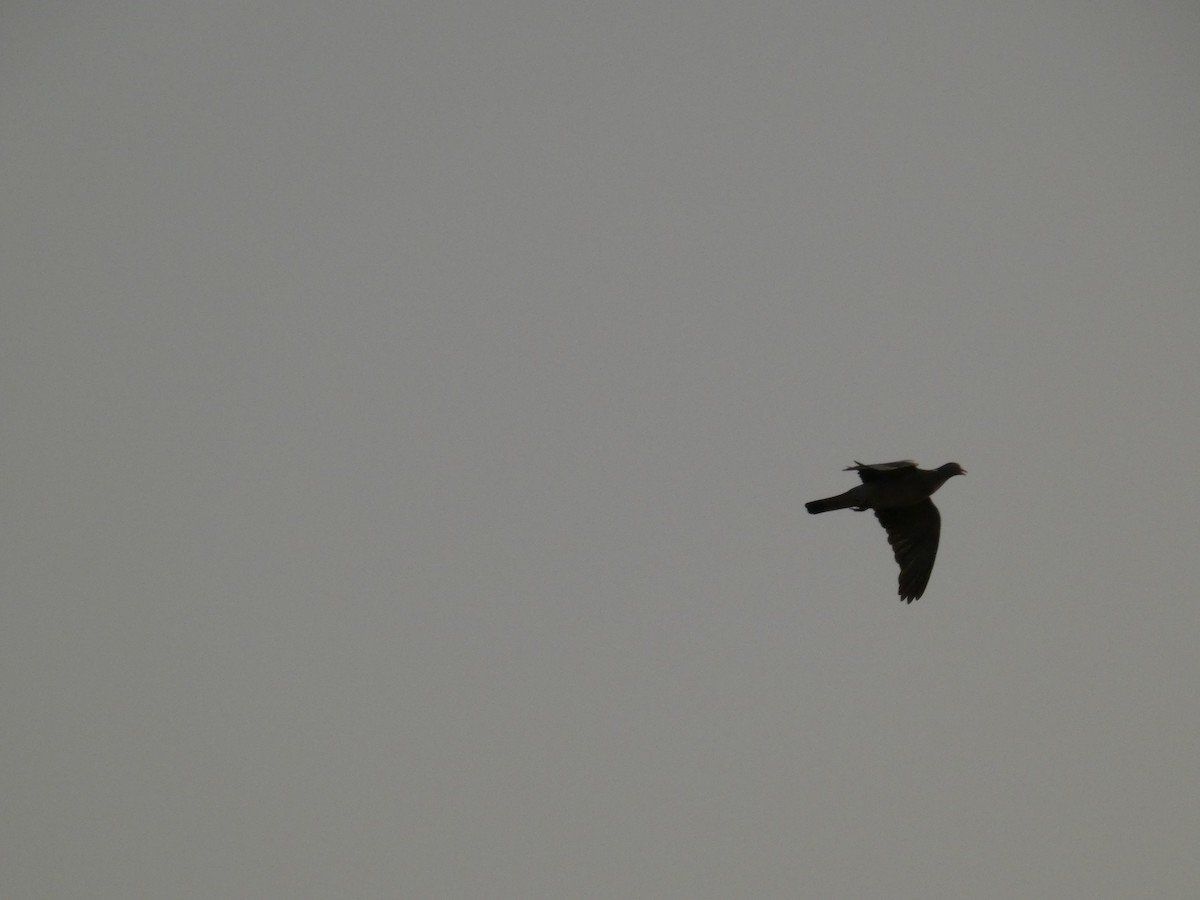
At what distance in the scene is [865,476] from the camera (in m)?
12.8

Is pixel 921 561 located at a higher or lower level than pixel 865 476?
lower

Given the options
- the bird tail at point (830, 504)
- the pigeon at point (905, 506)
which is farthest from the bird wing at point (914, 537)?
the bird tail at point (830, 504)

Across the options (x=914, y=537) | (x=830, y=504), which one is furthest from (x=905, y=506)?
(x=830, y=504)

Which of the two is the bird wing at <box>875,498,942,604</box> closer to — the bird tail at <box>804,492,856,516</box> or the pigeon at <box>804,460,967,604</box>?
the pigeon at <box>804,460,967,604</box>

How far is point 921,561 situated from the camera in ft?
43.9

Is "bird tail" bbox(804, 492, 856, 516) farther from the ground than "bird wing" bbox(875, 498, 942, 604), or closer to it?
farther from the ground

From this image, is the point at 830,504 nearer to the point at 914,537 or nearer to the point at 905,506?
the point at 905,506

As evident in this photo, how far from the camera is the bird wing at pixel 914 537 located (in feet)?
43.7

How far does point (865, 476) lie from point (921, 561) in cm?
144

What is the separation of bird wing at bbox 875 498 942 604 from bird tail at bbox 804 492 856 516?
1048 mm

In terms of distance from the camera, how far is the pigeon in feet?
41.2

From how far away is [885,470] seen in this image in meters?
12.3

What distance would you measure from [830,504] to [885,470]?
718mm

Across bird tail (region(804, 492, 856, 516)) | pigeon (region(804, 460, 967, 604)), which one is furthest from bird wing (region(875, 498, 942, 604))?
bird tail (region(804, 492, 856, 516))
